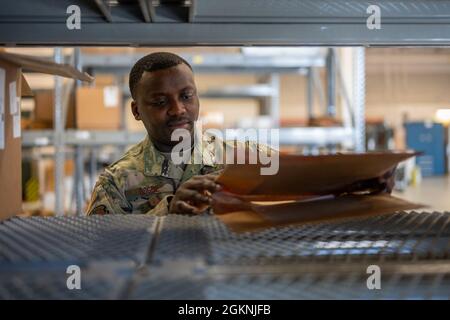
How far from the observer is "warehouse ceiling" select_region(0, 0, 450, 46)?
91 cm

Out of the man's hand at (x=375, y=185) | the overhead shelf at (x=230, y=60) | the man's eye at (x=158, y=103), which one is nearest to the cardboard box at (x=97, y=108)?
the overhead shelf at (x=230, y=60)

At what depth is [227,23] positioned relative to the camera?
95 cm

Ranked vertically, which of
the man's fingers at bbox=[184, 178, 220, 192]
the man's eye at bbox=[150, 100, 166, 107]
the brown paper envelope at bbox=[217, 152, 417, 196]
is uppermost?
the man's eye at bbox=[150, 100, 166, 107]

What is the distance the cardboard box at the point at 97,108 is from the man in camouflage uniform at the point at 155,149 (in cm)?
168

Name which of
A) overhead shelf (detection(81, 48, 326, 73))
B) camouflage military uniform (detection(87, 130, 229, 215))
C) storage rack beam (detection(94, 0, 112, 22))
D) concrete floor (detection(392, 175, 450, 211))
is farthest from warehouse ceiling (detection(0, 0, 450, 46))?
concrete floor (detection(392, 175, 450, 211))

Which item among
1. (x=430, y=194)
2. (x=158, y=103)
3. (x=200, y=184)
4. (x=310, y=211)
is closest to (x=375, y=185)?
(x=310, y=211)

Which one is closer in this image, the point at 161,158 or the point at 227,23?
the point at 227,23

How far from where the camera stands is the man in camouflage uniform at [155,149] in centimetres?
143

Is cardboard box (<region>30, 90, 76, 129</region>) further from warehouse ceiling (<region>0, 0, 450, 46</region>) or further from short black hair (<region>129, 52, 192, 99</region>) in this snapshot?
warehouse ceiling (<region>0, 0, 450, 46</region>)

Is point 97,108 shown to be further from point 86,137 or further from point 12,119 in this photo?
point 12,119

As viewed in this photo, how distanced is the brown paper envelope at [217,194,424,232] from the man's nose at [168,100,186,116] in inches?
28.0

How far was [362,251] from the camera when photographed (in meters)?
0.55

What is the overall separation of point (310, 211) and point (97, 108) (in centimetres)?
268
